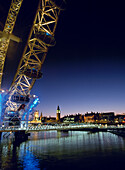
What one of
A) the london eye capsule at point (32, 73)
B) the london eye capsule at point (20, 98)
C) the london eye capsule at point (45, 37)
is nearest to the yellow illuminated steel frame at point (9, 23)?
the london eye capsule at point (45, 37)

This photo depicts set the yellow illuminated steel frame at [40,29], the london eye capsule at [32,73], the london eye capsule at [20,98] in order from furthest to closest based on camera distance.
A: the london eye capsule at [20,98], the london eye capsule at [32,73], the yellow illuminated steel frame at [40,29]

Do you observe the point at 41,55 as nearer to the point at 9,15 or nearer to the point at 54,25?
the point at 54,25

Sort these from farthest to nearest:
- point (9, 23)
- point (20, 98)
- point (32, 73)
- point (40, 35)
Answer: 1. point (20, 98)
2. point (32, 73)
3. point (9, 23)
4. point (40, 35)

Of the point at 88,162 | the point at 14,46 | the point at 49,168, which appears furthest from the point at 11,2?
the point at 88,162

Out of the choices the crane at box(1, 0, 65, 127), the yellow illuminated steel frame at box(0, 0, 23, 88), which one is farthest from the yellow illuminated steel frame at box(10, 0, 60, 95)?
the yellow illuminated steel frame at box(0, 0, 23, 88)

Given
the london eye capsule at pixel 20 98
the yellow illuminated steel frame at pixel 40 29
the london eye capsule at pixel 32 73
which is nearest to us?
the yellow illuminated steel frame at pixel 40 29

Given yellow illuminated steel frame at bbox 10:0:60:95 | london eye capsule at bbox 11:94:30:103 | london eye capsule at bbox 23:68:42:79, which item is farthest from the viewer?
london eye capsule at bbox 11:94:30:103

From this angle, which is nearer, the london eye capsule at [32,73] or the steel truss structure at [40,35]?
the steel truss structure at [40,35]

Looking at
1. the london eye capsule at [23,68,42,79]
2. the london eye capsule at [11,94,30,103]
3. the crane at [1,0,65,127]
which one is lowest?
the london eye capsule at [11,94,30,103]

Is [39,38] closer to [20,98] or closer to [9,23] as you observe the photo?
[9,23]

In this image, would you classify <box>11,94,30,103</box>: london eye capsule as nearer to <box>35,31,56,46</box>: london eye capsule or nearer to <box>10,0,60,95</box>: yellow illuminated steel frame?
<box>10,0,60,95</box>: yellow illuminated steel frame

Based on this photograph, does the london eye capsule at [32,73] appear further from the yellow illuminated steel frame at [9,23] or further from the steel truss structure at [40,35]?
the yellow illuminated steel frame at [9,23]

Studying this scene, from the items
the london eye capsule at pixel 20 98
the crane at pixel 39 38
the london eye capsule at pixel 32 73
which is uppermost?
the crane at pixel 39 38

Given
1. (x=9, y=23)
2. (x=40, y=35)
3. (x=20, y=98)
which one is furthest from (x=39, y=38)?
(x=20, y=98)
